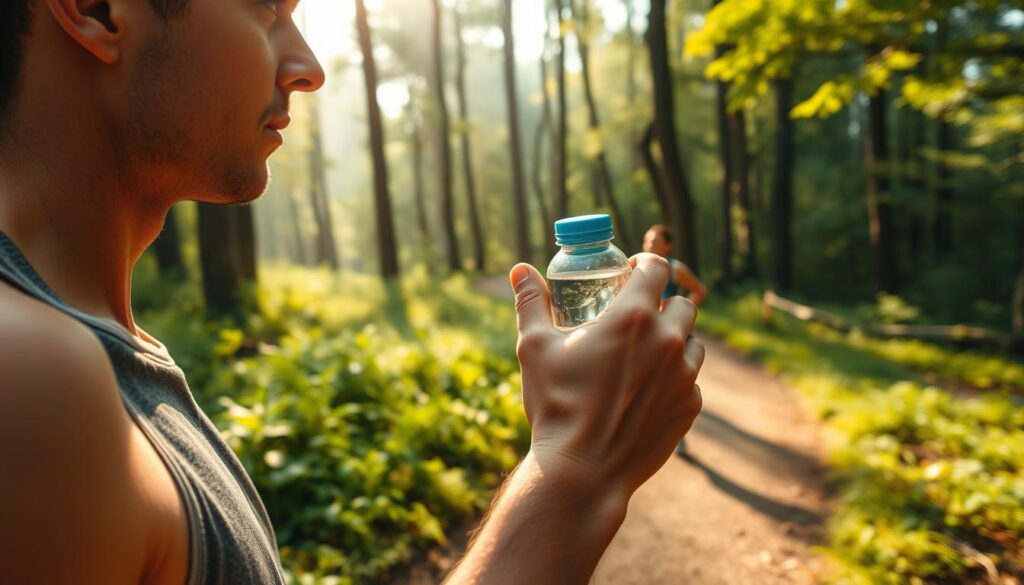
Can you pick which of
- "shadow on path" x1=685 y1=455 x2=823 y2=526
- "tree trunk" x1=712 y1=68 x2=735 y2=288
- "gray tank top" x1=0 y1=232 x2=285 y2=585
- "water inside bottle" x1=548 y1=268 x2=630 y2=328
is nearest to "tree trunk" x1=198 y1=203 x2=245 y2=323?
"shadow on path" x1=685 y1=455 x2=823 y2=526

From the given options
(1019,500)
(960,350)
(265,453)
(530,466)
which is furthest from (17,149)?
(960,350)

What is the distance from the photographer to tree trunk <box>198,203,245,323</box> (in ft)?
31.8

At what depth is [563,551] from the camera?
3.32 ft

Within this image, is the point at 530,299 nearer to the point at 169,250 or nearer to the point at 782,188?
the point at 169,250

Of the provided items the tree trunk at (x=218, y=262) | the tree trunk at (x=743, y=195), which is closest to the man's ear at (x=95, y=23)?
the tree trunk at (x=218, y=262)

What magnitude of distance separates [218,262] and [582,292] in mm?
9515

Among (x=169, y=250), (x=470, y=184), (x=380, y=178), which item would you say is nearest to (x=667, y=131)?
(x=380, y=178)

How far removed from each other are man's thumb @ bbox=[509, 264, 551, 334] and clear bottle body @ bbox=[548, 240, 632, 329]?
0.23 meters

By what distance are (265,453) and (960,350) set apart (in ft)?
42.1

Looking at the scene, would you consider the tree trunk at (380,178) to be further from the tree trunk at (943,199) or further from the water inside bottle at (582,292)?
the tree trunk at (943,199)

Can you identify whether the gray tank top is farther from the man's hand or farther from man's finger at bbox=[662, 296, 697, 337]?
man's finger at bbox=[662, 296, 697, 337]

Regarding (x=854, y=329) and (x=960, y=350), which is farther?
(x=854, y=329)

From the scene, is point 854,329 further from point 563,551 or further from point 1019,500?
point 563,551

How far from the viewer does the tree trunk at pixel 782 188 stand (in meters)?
19.7
